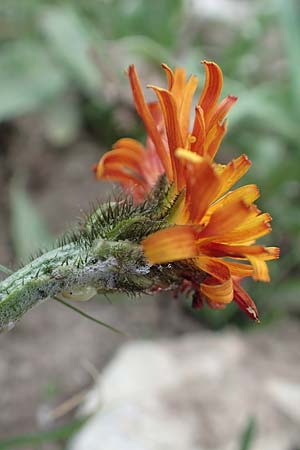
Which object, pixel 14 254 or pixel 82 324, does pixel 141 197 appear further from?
pixel 14 254

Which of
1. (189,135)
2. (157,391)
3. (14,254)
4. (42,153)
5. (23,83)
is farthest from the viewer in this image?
(42,153)

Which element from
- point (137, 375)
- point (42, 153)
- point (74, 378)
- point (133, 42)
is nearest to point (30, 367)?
point (74, 378)

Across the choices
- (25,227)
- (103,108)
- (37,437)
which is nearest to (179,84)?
(37,437)

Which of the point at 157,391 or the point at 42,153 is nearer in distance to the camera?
the point at 157,391

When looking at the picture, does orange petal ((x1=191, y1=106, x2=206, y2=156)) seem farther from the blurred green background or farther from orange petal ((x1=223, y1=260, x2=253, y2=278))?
the blurred green background

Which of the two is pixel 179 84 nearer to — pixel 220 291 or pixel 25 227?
pixel 220 291

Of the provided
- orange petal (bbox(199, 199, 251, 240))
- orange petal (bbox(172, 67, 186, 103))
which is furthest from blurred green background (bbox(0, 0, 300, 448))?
orange petal (bbox(199, 199, 251, 240))

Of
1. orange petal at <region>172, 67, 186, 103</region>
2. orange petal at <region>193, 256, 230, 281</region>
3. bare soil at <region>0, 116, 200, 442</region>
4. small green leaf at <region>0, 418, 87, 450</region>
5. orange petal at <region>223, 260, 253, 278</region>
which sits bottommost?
bare soil at <region>0, 116, 200, 442</region>
